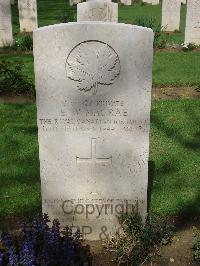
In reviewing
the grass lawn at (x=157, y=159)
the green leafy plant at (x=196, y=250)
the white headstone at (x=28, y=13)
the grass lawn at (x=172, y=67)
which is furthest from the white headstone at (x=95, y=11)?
the green leafy plant at (x=196, y=250)

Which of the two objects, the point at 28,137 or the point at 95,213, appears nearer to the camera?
the point at 95,213

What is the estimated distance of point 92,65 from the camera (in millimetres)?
3213

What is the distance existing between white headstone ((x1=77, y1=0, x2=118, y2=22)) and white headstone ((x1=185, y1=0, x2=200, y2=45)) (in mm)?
3010

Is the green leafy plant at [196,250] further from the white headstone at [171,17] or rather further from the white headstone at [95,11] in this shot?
the white headstone at [171,17]

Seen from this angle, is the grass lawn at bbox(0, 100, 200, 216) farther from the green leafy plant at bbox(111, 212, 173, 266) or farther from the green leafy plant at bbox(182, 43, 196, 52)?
the green leafy plant at bbox(182, 43, 196, 52)

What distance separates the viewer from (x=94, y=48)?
3.15 metres

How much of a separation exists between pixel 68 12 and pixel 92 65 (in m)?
16.3

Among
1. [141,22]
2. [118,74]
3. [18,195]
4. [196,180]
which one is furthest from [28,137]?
[141,22]

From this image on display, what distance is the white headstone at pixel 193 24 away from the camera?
476 inches

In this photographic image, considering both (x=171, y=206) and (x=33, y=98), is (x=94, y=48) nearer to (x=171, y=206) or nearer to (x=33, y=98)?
(x=171, y=206)

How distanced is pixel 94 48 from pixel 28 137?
307 centimetres

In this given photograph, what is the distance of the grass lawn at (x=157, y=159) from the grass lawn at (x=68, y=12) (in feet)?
24.8

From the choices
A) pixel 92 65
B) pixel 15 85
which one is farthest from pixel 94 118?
pixel 15 85

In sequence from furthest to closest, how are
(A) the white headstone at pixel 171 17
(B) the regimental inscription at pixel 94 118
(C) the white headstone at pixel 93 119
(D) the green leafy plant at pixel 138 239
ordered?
(A) the white headstone at pixel 171 17
(D) the green leafy plant at pixel 138 239
(B) the regimental inscription at pixel 94 118
(C) the white headstone at pixel 93 119
